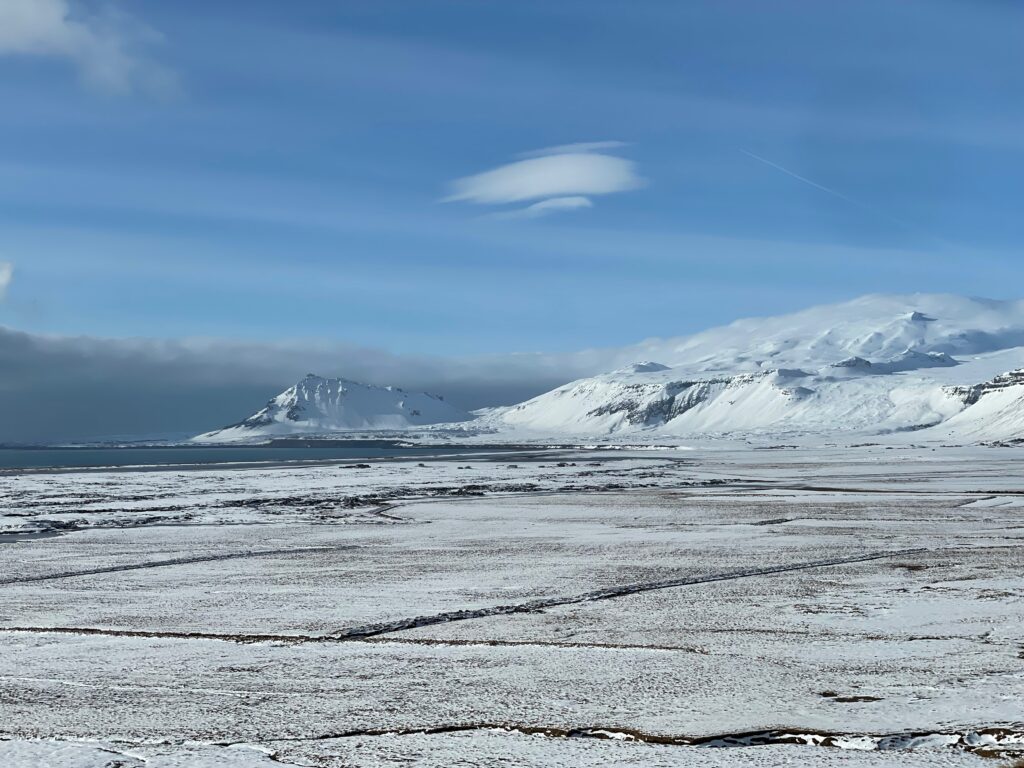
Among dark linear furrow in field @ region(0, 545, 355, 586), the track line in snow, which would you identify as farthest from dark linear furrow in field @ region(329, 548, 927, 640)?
dark linear furrow in field @ region(0, 545, 355, 586)

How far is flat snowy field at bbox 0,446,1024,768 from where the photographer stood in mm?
9312

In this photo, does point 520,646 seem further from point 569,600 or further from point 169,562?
point 169,562

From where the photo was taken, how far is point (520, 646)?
1366 centimetres

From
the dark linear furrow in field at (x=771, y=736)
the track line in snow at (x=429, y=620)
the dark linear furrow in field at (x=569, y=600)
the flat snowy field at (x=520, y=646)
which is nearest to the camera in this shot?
the dark linear furrow in field at (x=771, y=736)

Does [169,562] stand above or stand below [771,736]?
below

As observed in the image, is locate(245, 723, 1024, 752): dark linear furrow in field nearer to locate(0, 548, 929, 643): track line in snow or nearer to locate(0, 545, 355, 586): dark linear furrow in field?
locate(0, 548, 929, 643): track line in snow

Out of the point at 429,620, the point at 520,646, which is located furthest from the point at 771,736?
the point at 429,620

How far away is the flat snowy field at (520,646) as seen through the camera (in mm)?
9312

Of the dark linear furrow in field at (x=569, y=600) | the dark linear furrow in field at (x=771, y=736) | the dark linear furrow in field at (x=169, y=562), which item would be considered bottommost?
the dark linear furrow in field at (x=169, y=562)

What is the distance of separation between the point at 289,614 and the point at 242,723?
7.01m

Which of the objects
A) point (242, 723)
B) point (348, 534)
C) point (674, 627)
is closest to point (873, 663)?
point (674, 627)

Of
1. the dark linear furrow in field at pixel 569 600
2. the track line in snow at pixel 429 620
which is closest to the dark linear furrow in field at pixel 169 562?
the track line in snow at pixel 429 620

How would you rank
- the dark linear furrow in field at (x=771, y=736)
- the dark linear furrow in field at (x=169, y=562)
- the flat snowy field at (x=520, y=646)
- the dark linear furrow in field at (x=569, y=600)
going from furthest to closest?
the dark linear furrow in field at (x=169, y=562) → the dark linear furrow in field at (x=569, y=600) → the flat snowy field at (x=520, y=646) → the dark linear furrow in field at (x=771, y=736)

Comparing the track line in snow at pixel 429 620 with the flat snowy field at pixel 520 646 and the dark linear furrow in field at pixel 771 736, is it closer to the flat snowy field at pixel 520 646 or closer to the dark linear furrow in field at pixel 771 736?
the flat snowy field at pixel 520 646
